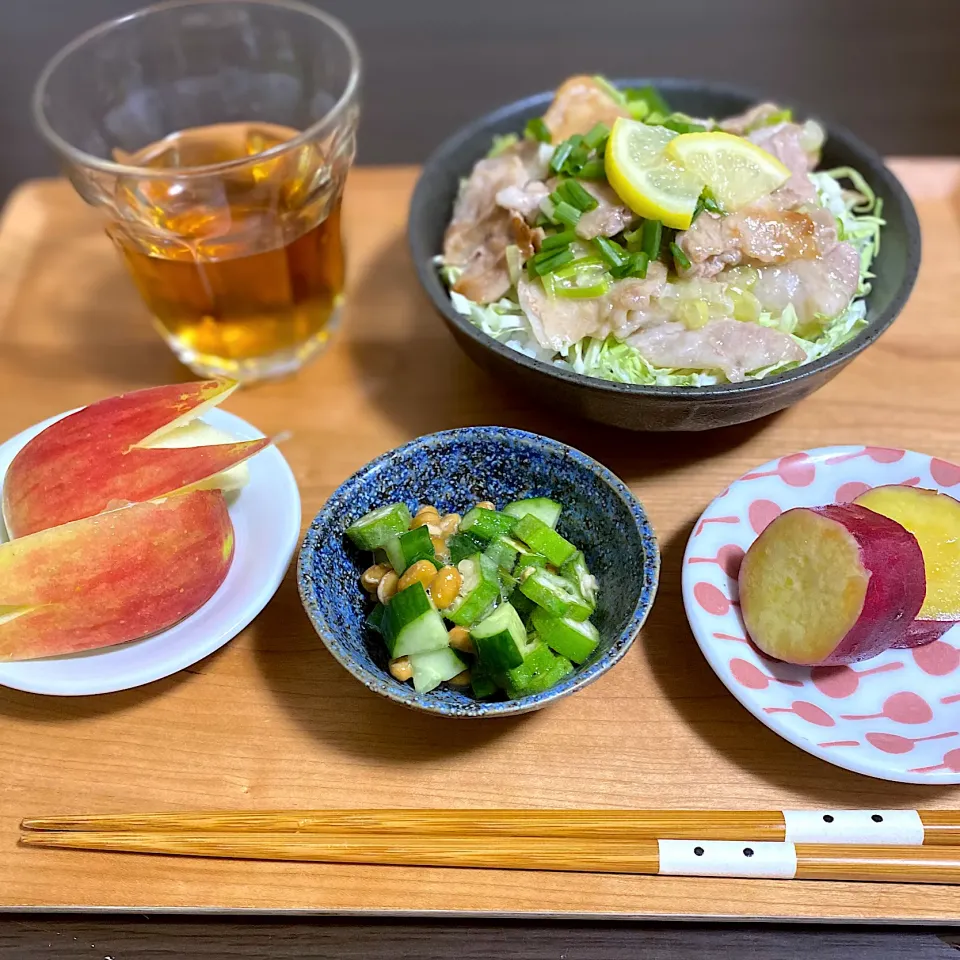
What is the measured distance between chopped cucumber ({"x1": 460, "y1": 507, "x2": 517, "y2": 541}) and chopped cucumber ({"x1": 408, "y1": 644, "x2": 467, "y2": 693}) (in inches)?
8.0

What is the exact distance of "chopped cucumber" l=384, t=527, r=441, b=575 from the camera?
1.35 metres

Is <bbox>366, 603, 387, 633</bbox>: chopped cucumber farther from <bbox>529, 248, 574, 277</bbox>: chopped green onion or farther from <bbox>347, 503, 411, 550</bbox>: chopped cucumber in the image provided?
<bbox>529, 248, 574, 277</bbox>: chopped green onion

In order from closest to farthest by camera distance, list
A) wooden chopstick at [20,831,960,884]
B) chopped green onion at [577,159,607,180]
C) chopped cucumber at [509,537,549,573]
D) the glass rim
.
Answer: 1. wooden chopstick at [20,831,960,884]
2. chopped cucumber at [509,537,549,573]
3. the glass rim
4. chopped green onion at [577,159,607,180]

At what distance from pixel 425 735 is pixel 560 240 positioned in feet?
2.89

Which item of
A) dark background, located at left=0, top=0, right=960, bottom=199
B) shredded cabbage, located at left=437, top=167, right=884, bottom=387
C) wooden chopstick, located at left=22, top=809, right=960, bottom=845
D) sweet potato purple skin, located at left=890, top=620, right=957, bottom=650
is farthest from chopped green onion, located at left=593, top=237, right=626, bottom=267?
dark background, located at left=0, top=0, right=960, bottom=199

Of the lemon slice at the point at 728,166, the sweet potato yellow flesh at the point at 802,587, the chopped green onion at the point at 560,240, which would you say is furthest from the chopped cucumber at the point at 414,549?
the lemon slice at the point at 728,166

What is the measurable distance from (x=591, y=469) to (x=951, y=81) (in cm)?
298

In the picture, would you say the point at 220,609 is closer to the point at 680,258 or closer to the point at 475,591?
the point at 475,591

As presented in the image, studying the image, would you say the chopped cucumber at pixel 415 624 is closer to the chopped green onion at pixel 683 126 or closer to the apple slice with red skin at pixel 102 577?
the apple slice with red skin at pixel 102 577

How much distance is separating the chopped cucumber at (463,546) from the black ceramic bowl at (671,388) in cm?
31

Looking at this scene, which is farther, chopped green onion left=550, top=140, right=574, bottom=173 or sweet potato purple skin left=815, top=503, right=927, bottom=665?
chopped green onion left=550, top=140, right=574, bottom=173

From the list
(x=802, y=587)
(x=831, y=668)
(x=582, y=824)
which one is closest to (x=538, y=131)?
(x=802, y=587)

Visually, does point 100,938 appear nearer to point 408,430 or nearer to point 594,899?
point 594,899

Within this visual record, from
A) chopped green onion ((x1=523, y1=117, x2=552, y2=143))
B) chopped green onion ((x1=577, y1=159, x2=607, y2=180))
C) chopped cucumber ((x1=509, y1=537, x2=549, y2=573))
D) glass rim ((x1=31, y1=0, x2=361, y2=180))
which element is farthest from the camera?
chopped green onion ((x1=523, y1=117, x2=552, y2=143))
